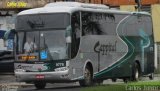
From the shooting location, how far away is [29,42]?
26156mm

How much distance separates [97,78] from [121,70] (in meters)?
2.71

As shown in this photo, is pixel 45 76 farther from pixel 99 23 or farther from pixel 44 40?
pixel 99 23

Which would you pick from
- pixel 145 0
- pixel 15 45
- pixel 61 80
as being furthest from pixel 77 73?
pixel 145 0

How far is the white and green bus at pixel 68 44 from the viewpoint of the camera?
25797 millimetres

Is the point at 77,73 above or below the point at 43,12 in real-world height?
below

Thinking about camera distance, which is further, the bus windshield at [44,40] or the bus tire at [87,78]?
the bus tire at [87,78]

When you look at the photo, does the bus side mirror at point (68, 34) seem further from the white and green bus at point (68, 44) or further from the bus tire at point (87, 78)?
the bus tire at point (87, 78)

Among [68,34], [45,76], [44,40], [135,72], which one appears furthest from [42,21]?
[135,72]

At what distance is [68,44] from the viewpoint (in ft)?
84.3

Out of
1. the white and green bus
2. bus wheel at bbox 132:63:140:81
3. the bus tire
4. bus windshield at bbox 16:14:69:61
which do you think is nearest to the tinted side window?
the white and green bus

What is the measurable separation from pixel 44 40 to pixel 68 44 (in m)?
1.07

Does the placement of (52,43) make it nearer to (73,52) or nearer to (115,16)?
(73,52)

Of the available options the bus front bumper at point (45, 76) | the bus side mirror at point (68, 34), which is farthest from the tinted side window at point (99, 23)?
the bus front bumper at point (45, 76)

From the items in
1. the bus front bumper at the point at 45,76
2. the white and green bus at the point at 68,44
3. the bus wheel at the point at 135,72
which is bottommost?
the bus wheel at the point at 135,72
